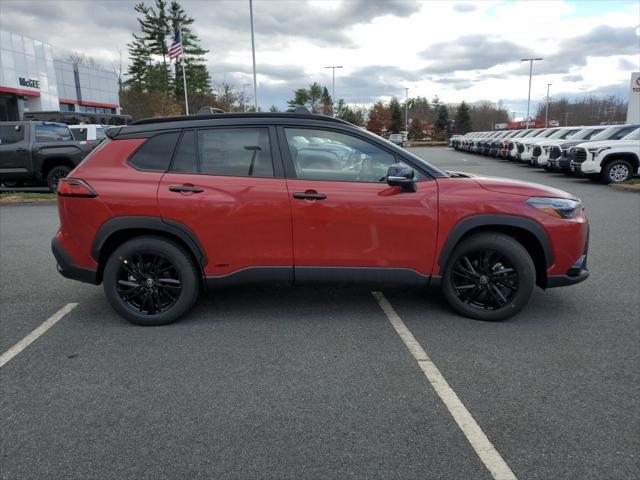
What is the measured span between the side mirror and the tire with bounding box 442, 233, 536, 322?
73cm

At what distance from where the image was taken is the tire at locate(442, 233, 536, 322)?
3.97 meters

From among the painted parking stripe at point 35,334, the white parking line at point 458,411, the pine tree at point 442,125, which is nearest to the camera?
the white parking line at point 458,411

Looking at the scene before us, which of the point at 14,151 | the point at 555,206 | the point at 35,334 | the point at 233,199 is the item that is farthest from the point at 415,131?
the point at 35,334

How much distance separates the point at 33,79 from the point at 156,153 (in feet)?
117

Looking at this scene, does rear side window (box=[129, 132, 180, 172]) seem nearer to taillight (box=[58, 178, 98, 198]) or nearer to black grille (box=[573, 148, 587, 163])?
taillight (box=[58, 178, 98, 198])

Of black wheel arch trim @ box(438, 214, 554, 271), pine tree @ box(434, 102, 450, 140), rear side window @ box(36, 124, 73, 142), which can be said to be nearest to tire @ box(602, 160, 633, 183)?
black wheel arch trim @ box(438, 214, 554, 271)

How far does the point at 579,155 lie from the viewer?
49.1 feet

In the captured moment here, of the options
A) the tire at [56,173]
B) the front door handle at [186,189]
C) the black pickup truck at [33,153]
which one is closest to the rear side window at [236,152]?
the front door handle at [186,189]

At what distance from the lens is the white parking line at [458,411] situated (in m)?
2.37

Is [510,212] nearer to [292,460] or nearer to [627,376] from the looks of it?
[627,376]

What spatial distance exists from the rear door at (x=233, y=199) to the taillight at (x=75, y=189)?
0.59m

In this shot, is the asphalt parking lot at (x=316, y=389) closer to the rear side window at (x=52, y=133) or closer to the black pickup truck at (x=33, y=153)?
the black pickup truck at (x=33, y=153)

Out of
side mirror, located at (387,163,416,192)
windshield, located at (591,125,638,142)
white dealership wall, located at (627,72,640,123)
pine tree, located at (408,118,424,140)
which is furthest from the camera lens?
pine tree, located at (408,118,424,140)

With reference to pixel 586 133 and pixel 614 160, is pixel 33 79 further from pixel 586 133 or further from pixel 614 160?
pixel 614 160
